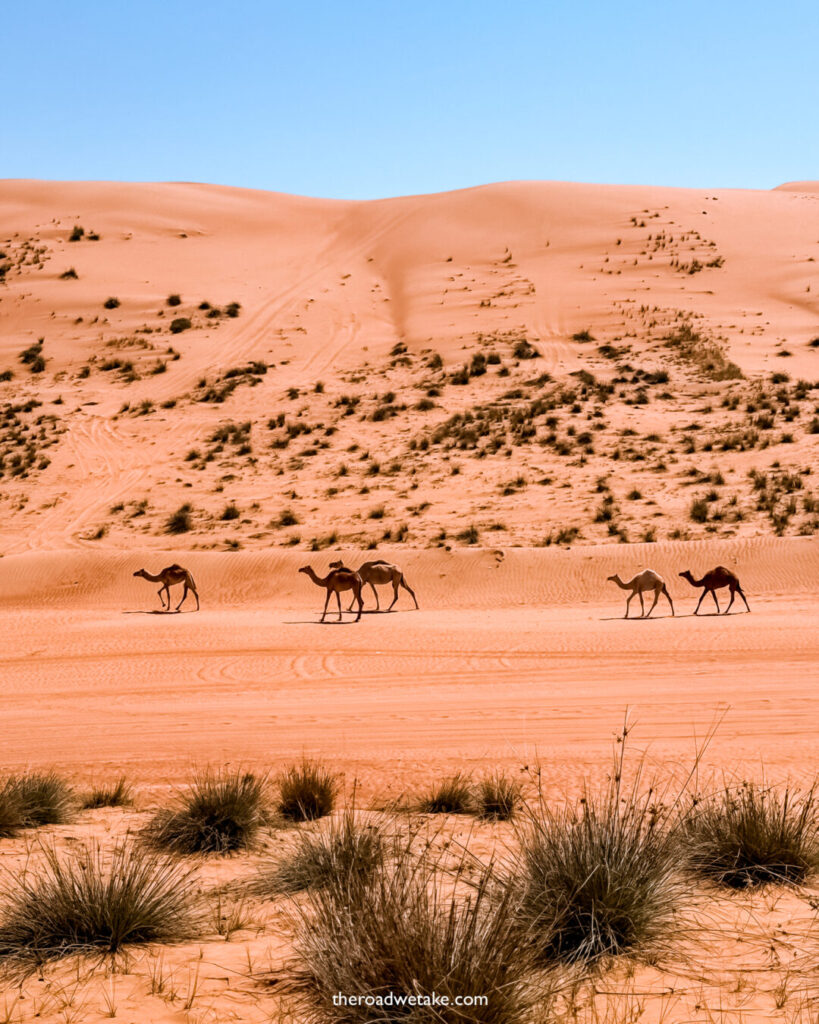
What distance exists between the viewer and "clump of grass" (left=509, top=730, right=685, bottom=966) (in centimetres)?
570

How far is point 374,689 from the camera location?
1527 cm

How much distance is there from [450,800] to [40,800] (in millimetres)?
3524

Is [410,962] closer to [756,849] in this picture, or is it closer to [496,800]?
[756,849]

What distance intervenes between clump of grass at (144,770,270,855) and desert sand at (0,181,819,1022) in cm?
37

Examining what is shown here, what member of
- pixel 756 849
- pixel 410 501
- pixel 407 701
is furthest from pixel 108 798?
pixel 410 501

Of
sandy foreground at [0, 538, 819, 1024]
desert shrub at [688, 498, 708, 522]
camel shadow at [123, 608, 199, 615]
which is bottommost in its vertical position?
camel shadow at [123, 608, 199, 615]

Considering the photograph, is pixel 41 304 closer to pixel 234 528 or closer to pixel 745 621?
pixel 234 528

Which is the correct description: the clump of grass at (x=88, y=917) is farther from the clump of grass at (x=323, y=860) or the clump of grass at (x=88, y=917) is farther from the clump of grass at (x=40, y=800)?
the clump of grass at (x=40, y=800)

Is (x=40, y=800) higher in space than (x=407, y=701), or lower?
Result: higher

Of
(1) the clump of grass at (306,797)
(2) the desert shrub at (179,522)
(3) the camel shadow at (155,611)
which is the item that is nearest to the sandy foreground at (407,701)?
(3) the camel shadow at (155,611)

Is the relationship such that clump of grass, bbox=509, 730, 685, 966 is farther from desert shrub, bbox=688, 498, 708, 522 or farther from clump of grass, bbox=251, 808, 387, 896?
desert shrub, bbox=688, 498, 708, 522

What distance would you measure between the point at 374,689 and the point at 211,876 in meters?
7.73

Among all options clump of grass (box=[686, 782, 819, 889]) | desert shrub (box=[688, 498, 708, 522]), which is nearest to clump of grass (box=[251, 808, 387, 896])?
clump of grass (box=[686, 782, 819, 889])

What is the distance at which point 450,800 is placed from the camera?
9.30 m
